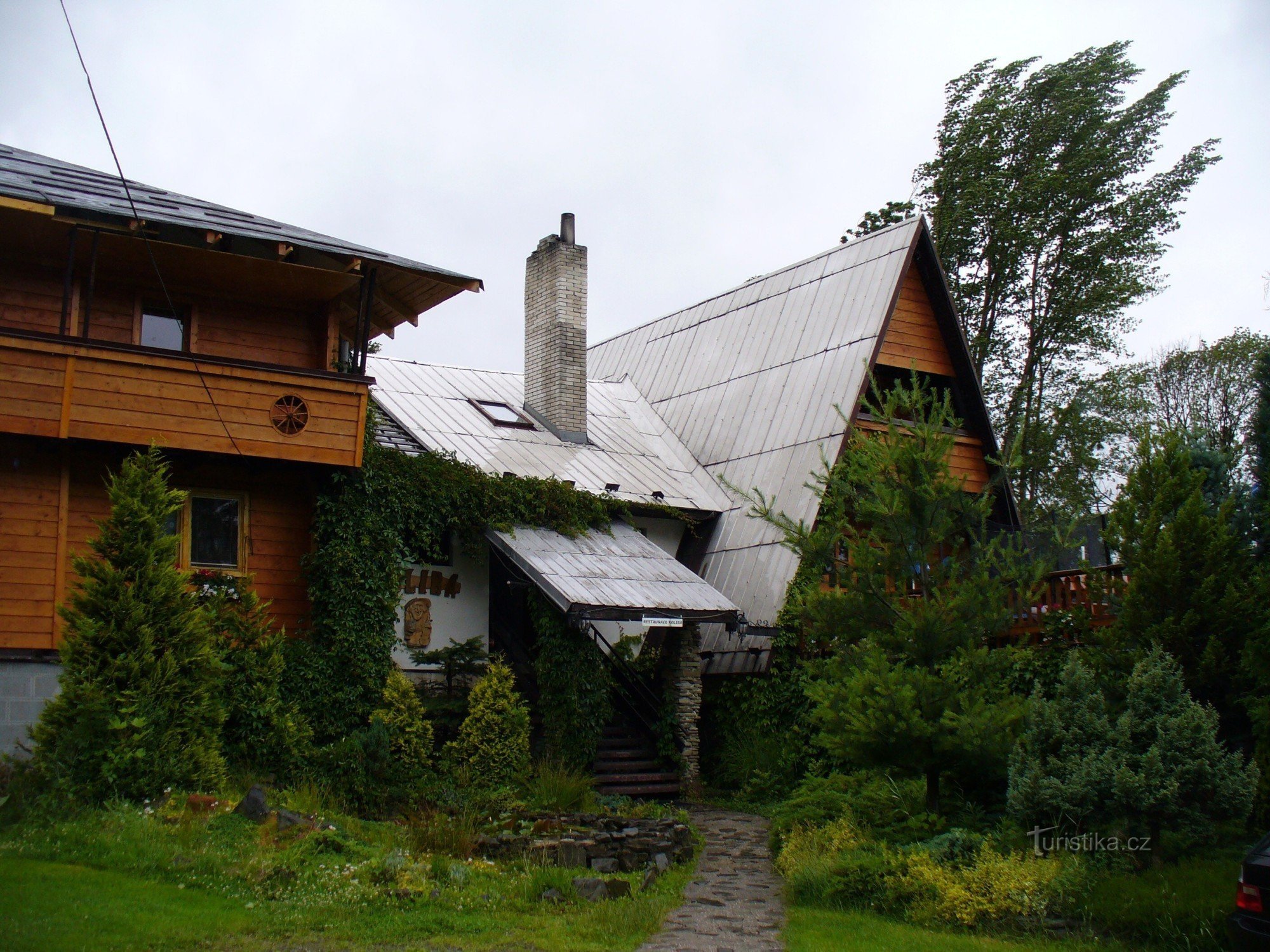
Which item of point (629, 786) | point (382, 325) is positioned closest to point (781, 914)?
point (629, 786)

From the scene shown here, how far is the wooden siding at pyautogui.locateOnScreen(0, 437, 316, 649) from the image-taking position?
12750 millimetres

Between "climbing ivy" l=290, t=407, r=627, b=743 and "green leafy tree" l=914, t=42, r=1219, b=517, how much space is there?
14639mm

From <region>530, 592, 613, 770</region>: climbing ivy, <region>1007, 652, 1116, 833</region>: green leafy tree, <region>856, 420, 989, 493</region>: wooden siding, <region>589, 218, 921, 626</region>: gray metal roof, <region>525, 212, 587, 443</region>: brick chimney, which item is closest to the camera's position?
<region>1007, 652, 1116, 833</region>: green leafy tree

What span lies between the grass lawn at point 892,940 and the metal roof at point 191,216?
946 cm

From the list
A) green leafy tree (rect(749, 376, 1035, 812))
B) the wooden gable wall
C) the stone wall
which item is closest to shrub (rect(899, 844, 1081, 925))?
green leafy tree (rect(749, 376, 1035, 812))

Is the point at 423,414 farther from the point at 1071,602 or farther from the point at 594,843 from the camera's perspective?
the point at 1071,602

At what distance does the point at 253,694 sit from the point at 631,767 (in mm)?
5604

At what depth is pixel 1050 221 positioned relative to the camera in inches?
1046

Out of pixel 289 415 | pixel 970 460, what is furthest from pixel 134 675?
pixel 970 460

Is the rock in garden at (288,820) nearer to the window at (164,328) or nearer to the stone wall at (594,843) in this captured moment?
the stone wall at (594,843)

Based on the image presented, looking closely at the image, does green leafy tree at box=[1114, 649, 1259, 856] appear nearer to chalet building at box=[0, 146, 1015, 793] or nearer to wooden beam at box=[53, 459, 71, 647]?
chalet building at box=[0, 146, 1015, 793]

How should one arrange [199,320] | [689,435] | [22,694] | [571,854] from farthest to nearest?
[689,435] → [199,320] → [22,694] → [571,854]

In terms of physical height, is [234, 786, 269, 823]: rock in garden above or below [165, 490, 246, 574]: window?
below

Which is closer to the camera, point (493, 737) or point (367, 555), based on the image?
point (493, 737)
